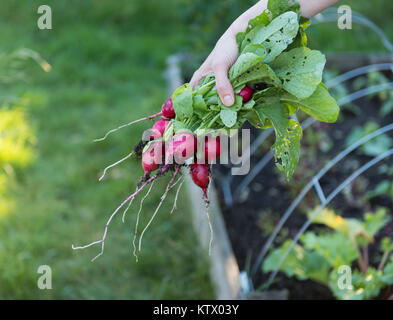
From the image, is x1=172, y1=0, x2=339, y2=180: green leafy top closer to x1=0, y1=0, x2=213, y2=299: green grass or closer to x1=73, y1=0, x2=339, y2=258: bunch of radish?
x1=73, y1=0, x2=339, y2=258: bunch of radish

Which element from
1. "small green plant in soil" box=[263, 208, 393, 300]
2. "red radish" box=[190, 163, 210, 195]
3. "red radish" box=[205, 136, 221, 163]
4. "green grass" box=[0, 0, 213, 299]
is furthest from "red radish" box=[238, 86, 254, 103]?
"green grass" box=[0, 0, 213, 299]

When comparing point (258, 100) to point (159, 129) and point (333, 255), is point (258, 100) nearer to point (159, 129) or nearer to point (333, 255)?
point (159, 129)

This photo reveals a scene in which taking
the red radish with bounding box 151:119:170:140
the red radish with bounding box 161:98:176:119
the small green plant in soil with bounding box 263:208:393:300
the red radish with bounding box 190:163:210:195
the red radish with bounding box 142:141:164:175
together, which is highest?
the red radish with bounding box 161:98:176:119

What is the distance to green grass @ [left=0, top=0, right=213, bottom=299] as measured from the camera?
2.46 m

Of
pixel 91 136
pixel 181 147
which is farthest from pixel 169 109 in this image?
pixel 91 136

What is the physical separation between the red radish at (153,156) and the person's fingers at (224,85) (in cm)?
29

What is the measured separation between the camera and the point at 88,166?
3396 millimetres

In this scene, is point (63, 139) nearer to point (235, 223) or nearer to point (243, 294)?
point (235, 223)

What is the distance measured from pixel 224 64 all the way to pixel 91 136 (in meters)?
2.44

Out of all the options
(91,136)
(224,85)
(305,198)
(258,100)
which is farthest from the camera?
(91,136)

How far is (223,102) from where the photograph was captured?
4.87 feet

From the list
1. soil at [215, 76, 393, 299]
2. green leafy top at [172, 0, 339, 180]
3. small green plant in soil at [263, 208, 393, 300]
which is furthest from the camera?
soil at [215, 76, 393, 299]
